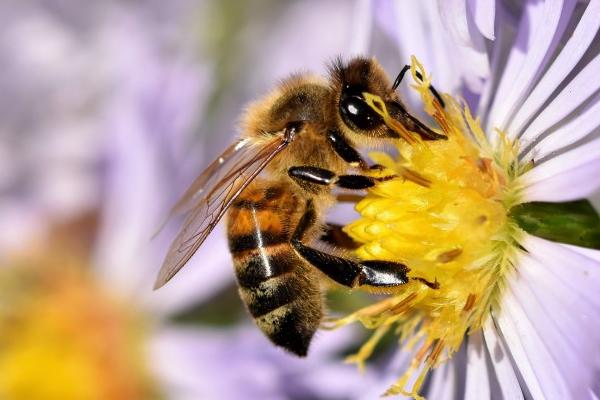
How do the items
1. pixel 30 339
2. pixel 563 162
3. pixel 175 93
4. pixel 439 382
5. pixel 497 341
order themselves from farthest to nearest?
pixel 30 339, pixel 175 93, pixel 439 382, pixel 497 341, pixel 563 162

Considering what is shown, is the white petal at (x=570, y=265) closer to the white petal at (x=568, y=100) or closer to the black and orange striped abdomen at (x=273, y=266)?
the white petal at (x=568, y=100)

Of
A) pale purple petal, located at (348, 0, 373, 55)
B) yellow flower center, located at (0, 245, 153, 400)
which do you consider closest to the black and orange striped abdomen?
pale purple petal, located at (348, 0, 373, 55)

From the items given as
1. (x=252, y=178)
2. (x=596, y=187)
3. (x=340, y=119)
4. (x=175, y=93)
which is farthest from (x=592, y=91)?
(x=175, y=93)

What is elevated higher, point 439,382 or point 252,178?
point 252,178

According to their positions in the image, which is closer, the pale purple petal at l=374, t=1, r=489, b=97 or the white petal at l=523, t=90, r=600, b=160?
the white petal at l=523, t=90, r=600, b=160

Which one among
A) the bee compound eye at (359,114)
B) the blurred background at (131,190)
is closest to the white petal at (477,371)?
the bee compound eye at (359,114)

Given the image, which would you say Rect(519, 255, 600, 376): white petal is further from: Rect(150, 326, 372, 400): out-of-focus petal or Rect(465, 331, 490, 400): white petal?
Rect(150, 326, 372, 400): out-of-focus petal

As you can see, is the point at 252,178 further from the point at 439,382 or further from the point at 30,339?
the point at 30,339
